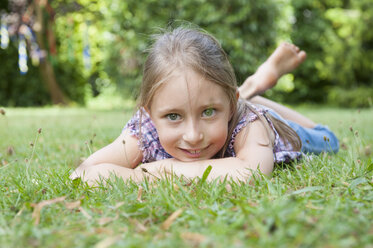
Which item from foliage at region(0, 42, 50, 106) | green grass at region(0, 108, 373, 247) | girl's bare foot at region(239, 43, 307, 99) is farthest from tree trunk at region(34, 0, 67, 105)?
green grass at region(0, 108, 373, 247)

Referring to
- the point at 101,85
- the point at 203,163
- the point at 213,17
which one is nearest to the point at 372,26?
the point at 213,17

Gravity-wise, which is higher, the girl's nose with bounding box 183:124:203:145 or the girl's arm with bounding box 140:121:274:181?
the girl's nose with bounding box 183:124:203:145

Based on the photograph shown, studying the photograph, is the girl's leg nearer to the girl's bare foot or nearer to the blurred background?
the girl's bare foot

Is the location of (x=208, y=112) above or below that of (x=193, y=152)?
above

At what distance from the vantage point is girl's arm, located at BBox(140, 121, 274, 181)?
1917 mm

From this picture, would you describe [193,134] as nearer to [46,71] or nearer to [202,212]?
[202,212]

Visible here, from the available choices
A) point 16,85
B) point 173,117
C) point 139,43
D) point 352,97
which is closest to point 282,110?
point 173,117

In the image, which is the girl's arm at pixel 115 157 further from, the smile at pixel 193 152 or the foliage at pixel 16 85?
the foliage at pixel 16 85

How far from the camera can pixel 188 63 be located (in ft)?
6.63

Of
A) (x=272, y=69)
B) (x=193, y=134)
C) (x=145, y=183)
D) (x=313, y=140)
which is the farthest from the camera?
(x=272, y=69)

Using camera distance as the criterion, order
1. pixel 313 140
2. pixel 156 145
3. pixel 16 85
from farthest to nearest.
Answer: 1. pixel 16 85
2. pixel 313 140
3. pixel 156 145

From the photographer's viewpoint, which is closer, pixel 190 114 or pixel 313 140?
pixel 190 114

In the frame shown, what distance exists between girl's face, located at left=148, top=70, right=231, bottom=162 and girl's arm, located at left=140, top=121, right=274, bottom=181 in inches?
3.7

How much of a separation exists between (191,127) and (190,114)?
0.07 metres
